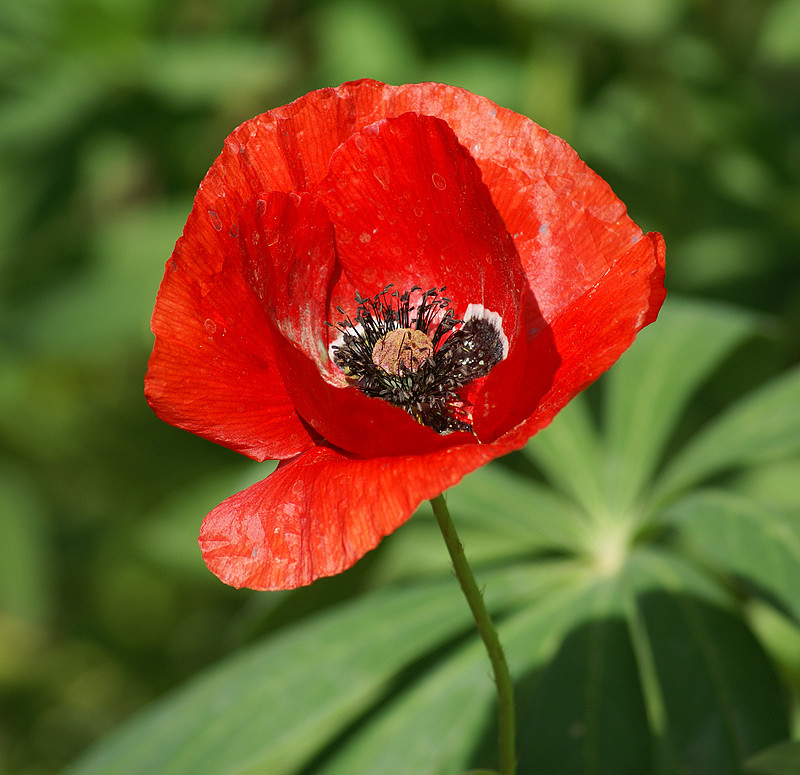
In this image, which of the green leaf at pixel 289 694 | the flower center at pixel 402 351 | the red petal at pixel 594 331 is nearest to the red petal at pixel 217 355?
the flower center at pixel 402 351

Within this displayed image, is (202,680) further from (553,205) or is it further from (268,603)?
(553,205)

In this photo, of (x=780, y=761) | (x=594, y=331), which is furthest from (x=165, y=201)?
A: (x=780, y=761)

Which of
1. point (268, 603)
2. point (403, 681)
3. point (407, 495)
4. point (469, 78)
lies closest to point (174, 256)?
point (407, 495)

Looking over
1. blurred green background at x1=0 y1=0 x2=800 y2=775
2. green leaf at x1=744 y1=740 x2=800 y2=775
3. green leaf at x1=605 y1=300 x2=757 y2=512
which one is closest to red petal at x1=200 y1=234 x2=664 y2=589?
green leaf at x1=744 y1=740 x2=800 y2=775

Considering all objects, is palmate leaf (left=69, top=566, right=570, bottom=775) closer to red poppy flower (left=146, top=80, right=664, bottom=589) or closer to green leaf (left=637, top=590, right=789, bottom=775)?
green leaf (left=637, top=590, right=789, bottom=775)

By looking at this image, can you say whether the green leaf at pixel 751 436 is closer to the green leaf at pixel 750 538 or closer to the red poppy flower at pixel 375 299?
the green leaf at pixel 750 538
